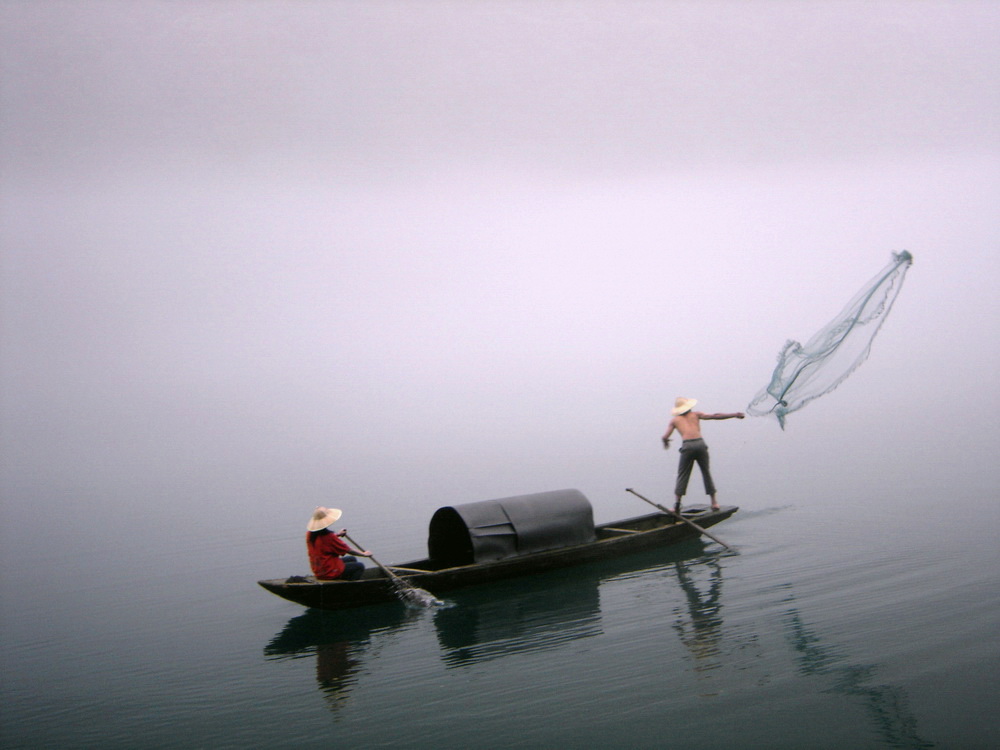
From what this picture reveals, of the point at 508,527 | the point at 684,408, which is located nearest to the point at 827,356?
the point at 684,408

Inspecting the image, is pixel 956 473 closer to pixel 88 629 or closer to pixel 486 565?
pixel 486 565

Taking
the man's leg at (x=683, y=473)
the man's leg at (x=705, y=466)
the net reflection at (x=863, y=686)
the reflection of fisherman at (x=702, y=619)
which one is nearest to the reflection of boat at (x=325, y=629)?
the reflection of fisherman at (x=702, y=619)

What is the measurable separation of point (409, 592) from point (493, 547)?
1419 millimetres

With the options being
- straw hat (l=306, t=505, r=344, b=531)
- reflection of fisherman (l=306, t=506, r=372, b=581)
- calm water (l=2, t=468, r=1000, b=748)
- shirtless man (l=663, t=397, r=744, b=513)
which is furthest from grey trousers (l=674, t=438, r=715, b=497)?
straw hat (l=306, t=505, r=344, b=531)

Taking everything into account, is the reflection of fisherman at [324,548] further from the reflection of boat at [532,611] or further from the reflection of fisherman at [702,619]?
the reflection of fisherman at [702,619]

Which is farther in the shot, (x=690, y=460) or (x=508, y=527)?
(x=690, y=460)

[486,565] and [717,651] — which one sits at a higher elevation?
[486,565]

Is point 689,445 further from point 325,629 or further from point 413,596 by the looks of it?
point 325,629

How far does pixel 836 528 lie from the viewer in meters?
14.5

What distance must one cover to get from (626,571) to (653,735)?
571 centimetres

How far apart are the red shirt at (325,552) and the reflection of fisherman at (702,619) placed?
15.0 feet

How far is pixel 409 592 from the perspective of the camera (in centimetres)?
1102

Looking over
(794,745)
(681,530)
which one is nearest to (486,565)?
(681,530)

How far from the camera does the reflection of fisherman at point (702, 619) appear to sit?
8.52 meters
